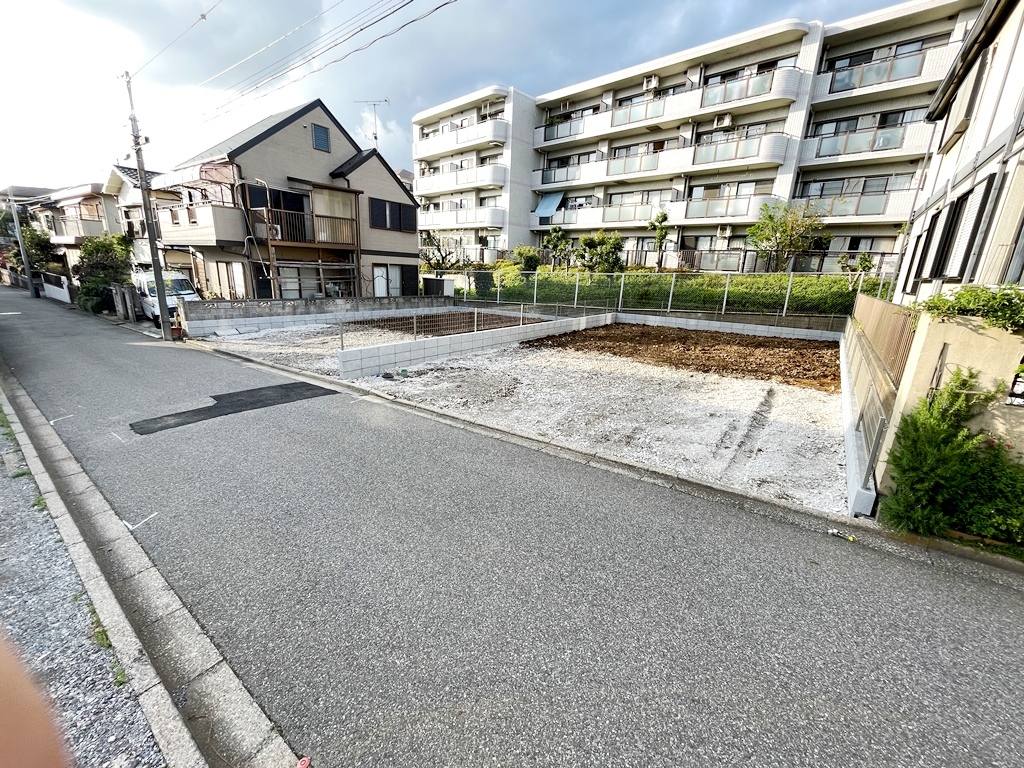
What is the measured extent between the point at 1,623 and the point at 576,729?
295 centimetres

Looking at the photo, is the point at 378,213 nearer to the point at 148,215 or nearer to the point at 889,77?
the point at 148,215

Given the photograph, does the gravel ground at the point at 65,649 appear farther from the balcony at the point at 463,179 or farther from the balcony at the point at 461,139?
the balcony at the point at 461,139

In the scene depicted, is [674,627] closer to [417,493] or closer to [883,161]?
[417,493]

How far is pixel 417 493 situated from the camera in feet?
11.6

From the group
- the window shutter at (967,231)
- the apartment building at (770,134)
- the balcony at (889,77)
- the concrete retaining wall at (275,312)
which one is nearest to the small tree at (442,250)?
the apartment building at (770,134)

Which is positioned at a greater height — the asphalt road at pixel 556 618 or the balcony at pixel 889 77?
the balcony at pixel 889 77

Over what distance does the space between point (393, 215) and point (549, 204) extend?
9385mm

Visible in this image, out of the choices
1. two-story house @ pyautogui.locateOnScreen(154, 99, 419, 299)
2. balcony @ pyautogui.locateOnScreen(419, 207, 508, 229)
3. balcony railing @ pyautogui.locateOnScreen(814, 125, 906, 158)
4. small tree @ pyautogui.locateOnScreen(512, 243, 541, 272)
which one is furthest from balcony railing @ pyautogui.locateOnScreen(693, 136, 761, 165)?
two-story house @ pyautogui.locateOnScreen(154, 99, 419, 299)

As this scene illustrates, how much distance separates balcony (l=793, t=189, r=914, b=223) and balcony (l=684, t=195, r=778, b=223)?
1565mm

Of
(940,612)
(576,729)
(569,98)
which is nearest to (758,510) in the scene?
(940,612)

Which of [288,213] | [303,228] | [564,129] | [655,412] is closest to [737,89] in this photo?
[564,129]

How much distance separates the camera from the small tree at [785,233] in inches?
553

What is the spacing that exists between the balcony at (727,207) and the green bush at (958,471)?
16.2 meters

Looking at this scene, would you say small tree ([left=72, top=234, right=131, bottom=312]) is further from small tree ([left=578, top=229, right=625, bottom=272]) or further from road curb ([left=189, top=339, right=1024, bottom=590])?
small tree ([left=578, top=229, right=625, bottom=272])
